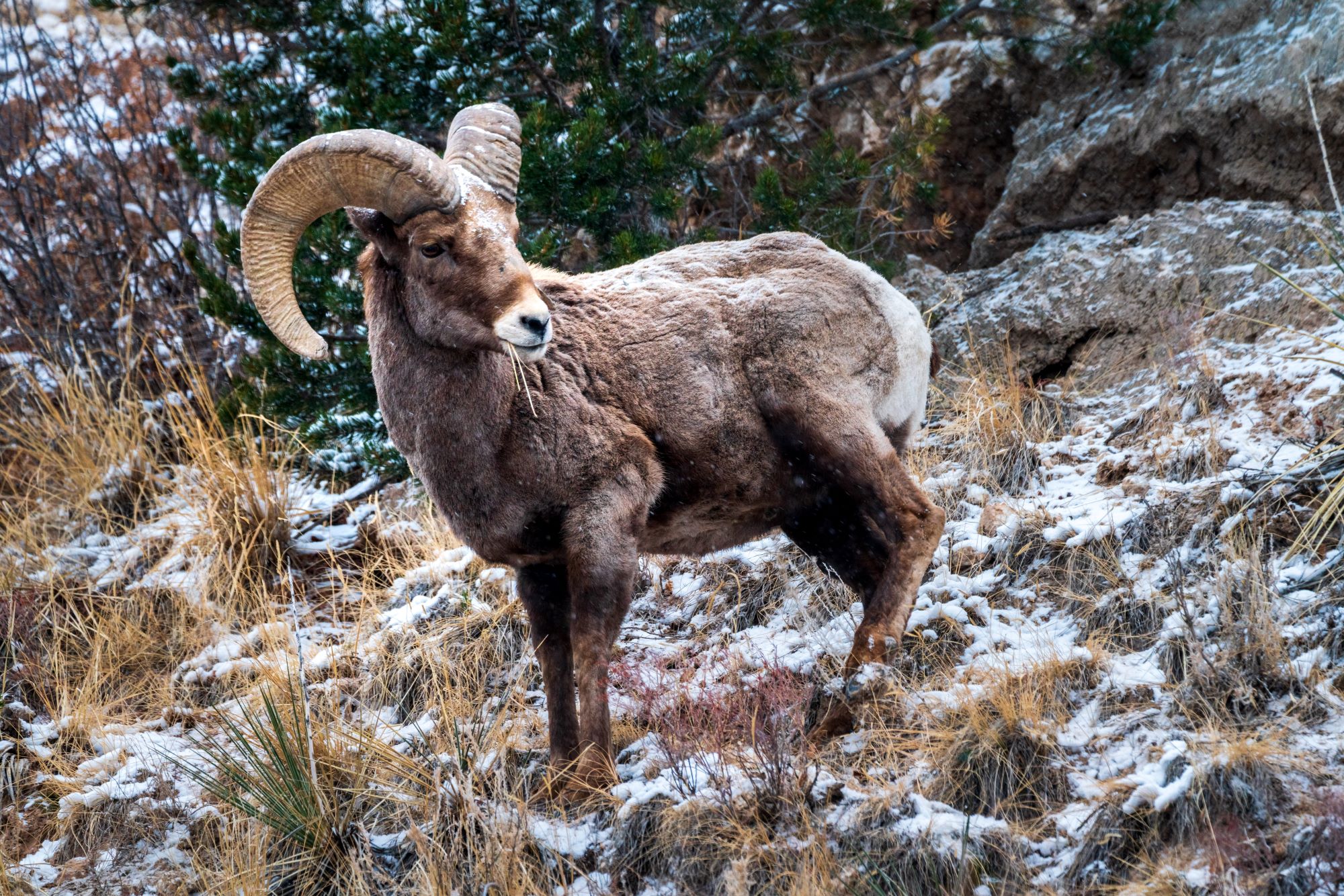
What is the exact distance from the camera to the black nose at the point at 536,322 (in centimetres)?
386

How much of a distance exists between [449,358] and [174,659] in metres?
3.00

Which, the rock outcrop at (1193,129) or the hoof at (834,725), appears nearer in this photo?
the hoof at (834,725)

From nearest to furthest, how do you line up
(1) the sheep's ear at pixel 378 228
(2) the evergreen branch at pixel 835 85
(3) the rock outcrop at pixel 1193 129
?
(1) the sheep's ear at pixel 378 228 → (3) the rock outcrop at pixel 1193 129 → (2) the evergreen branch at pixel 835 85

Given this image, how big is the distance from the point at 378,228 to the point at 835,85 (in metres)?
4.17

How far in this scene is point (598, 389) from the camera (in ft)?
14.4

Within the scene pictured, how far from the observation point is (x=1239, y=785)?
3436 mm

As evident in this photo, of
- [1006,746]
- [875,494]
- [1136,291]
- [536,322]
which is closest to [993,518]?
[875,494]

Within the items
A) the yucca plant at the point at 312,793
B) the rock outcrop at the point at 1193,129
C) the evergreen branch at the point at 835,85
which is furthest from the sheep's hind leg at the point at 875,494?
the rock outcrop at the point at 1193,129

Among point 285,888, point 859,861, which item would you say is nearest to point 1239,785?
point 859,861

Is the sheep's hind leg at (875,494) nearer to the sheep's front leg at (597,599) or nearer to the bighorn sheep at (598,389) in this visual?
the bighorn sheep at (598,389)

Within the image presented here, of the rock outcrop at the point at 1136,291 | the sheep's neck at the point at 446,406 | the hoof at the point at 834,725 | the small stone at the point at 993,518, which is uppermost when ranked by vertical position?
the sheep's neck at the point at 446,406

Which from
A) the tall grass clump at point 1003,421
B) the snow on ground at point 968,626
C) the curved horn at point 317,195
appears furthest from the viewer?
the tall grass clump at point 1003,421

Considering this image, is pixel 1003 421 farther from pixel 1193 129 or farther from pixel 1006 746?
pixel 1006 746

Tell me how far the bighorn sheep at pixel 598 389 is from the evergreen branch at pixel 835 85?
250 centimetres
